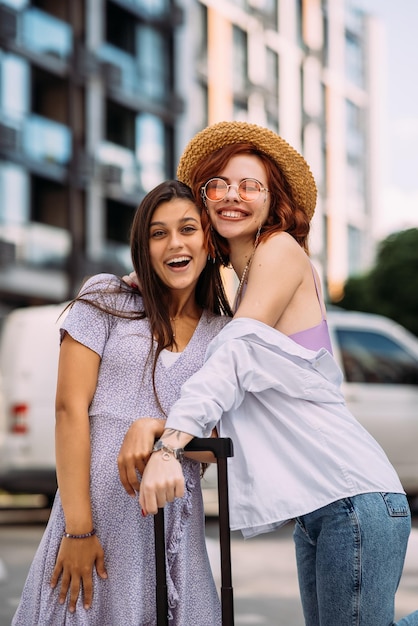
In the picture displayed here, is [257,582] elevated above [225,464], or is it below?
below

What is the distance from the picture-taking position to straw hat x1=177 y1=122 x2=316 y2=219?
2754 mm

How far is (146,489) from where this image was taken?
87.0 inches

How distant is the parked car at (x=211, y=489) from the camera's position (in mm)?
9180

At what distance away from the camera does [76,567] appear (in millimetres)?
2576

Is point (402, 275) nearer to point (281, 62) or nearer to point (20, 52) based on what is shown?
point (281, 62)

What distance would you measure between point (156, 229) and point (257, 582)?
4351 mm

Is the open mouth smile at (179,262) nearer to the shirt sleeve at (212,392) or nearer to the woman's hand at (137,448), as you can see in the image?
the shirt sleeve at (212,392)

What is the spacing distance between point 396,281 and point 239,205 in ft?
109

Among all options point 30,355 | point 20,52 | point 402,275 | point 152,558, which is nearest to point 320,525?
point 152,558

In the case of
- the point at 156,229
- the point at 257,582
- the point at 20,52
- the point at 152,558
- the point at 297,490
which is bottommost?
the point at 257,582

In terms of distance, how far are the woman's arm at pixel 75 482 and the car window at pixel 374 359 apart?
7176mm

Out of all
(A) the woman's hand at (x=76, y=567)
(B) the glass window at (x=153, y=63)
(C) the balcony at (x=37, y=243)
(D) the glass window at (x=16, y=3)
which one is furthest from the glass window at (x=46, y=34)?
(A) the woman's hand at (x=76, y=567)

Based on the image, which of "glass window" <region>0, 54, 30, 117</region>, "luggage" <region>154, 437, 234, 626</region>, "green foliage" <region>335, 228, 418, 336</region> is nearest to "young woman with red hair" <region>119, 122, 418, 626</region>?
"luggage" <region>154, 437, 234, 626</region>

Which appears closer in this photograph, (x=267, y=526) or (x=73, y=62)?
(x=267, y=526)
